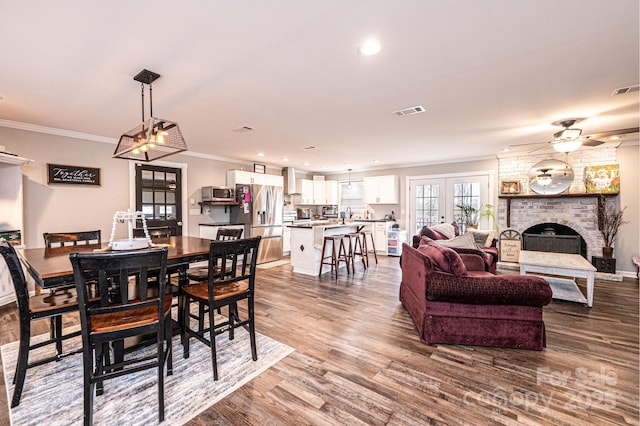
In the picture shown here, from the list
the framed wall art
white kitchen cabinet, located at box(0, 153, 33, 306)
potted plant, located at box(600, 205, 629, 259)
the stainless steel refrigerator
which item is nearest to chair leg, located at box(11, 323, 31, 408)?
white kitchen cabinet, located at box(0, 153, 33, 306)

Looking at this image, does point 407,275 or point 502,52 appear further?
point 407,275

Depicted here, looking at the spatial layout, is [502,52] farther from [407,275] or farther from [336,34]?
[407,275]

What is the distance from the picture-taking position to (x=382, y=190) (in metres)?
7.77

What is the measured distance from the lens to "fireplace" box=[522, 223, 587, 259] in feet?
17.7

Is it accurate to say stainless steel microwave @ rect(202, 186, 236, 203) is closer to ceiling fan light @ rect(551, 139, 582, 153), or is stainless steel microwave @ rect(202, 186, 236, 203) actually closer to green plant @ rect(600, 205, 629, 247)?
ceiling fan light @ rect(551, 139, 582, 153)

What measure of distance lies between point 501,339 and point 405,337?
82 centimetres

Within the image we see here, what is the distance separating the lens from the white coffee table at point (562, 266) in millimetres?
3413

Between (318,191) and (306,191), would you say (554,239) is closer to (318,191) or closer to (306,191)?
(318,191)

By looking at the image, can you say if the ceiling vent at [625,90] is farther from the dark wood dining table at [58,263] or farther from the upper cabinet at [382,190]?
the upper cabinet at [382,190]

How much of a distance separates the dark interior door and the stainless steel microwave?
1.53 feet

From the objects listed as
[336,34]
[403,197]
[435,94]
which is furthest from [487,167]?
[336,34]

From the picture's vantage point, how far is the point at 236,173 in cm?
640

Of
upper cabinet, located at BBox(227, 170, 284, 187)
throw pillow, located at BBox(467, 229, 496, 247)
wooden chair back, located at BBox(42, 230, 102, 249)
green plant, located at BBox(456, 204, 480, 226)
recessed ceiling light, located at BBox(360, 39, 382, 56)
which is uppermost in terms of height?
recessed ceiling light, located at BBox(360, 39, 382, 56)

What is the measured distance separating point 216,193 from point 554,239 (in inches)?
266
